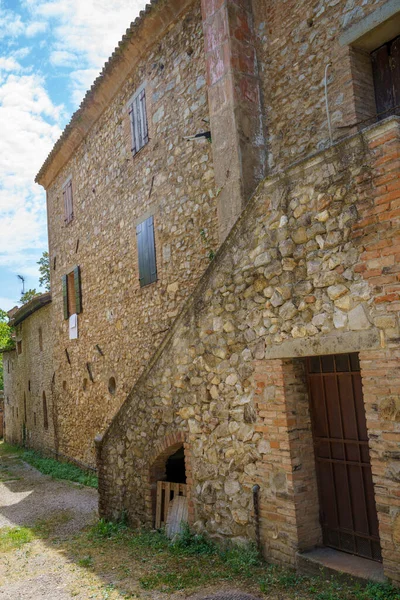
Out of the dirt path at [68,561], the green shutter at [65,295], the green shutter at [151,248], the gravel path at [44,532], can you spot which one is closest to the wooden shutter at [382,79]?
the green shutter at [151,248]

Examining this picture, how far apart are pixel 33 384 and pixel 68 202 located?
774 cm

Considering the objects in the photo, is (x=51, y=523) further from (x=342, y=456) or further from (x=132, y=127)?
(x=132, y=127)

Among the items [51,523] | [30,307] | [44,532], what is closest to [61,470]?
[51,523]

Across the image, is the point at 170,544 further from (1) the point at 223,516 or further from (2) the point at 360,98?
(2) the point at 360,98

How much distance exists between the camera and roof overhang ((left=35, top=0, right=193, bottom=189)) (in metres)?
8.73

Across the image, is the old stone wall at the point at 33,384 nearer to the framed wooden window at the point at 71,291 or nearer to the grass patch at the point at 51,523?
the framed wooden window at the point at 71,291

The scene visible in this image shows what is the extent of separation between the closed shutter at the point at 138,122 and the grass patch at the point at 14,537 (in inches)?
276

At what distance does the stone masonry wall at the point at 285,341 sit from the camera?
3812 millimetres

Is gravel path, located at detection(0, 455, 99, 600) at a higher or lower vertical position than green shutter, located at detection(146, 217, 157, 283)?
lower

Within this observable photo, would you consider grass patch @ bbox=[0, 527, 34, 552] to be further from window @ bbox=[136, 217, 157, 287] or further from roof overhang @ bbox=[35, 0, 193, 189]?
roof overhang @ bbox=[35, 0, 193, 189]

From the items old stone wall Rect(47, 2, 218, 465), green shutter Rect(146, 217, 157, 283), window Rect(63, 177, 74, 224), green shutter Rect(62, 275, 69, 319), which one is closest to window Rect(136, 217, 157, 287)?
green shutter Rect(146, 217, 157, 283)

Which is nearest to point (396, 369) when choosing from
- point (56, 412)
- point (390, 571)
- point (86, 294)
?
point (390, 571)

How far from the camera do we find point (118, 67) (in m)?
10.3

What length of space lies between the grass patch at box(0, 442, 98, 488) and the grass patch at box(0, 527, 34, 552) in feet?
9.71
